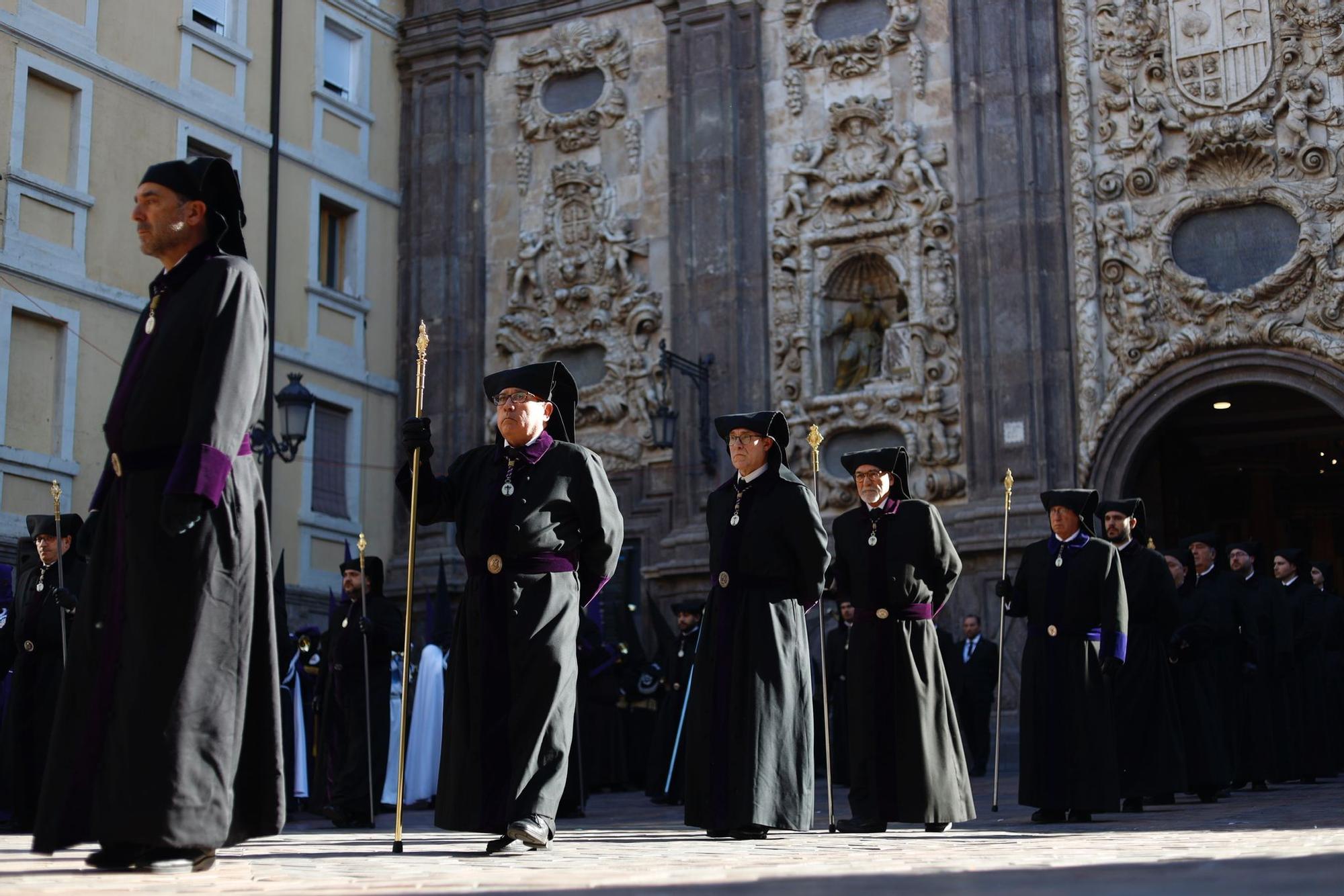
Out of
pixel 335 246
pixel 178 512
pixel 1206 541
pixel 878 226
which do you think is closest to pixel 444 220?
pixel 335 246

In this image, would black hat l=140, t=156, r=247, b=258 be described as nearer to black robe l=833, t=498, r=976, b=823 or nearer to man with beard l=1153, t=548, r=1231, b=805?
black robe l=833, t=498, r=976, b=823

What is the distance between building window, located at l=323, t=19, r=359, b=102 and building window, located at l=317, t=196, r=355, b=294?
1536mm

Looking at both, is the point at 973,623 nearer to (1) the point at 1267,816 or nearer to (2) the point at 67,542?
(1) the point at 1267,816

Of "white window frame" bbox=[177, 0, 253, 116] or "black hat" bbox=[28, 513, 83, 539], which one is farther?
"white window frame" bbox=[177, 0, 253, 116]

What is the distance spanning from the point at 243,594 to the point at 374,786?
8376mm

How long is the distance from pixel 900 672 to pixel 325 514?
14635 millimetres

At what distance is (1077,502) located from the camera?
1152 centimetres

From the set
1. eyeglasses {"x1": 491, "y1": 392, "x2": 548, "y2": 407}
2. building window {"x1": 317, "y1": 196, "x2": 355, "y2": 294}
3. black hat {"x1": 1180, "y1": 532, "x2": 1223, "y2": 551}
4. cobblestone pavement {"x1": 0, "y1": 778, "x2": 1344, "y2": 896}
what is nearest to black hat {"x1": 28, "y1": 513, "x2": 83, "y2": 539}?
cobblestone pavement {"x1": 0, "y1": 778, "x2": 1344, "y2": 896}

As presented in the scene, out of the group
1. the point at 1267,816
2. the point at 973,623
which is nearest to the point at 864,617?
the point at 1267,816

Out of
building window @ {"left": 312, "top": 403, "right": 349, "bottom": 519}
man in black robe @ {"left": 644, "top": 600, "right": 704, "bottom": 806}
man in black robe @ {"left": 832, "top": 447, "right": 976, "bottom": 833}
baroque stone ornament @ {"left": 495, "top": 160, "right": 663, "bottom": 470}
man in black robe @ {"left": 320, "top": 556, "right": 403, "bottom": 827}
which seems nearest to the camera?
man in black robe @ {"left": 832, "top": 447, "right": 976, "bottom": 833}

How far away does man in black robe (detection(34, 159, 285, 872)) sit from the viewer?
225 inches

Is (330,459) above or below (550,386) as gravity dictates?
above

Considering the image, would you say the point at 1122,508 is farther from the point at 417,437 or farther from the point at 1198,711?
the point at 417,437

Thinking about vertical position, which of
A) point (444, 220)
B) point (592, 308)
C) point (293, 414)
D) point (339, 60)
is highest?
point (339, 60)
